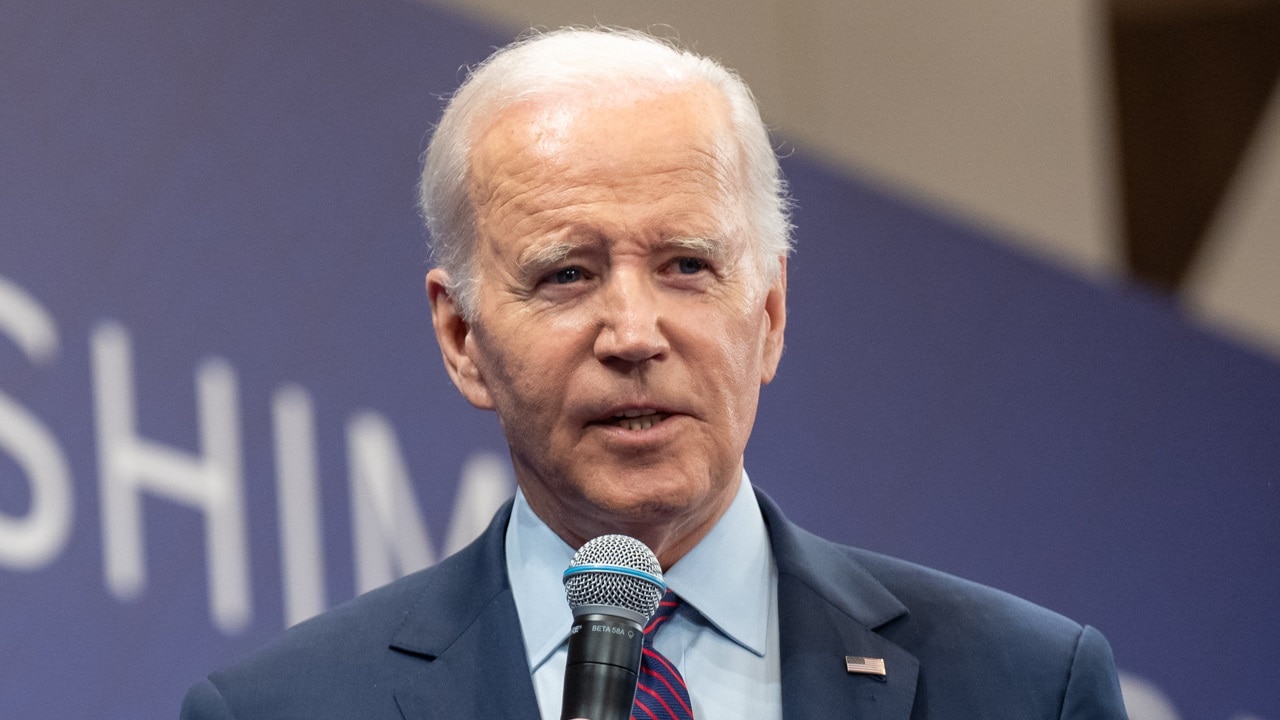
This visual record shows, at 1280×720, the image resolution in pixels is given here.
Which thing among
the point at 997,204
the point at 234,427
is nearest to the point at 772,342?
the point at 234,427

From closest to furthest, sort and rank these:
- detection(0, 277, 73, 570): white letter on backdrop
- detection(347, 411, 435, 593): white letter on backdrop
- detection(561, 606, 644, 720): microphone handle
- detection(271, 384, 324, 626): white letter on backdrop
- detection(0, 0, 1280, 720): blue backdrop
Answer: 1. detection(561, 606, 644, 720): microphone handle
2. detection(0, 277, 73, 570): white letter on backdrop
3. detection(0, 0, 1280, 720): blue backdrop
4. detection(271, 384, 324, 626): white letter on backdrop
5. detection(347, 411, 435, 593): white letter on backdrop

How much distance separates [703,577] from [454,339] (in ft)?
1.45

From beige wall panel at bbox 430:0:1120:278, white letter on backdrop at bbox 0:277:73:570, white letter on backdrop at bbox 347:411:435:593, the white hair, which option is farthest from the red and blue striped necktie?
beige wall panel at bbox 430:0:1120:278

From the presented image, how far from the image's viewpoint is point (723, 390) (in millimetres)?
1921

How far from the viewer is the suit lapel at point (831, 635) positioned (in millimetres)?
1888

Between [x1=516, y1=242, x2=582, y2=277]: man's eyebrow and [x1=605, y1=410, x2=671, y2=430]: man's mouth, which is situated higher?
[x1=516, y1=242, x2=582, y2=277]: man's eyebrow

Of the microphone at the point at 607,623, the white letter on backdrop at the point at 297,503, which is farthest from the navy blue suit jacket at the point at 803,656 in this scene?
the white letter on backdrop at the point at 297,503

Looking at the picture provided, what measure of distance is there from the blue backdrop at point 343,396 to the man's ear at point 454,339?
1025 mm

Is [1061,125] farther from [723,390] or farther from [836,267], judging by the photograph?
[723,390]

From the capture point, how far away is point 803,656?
1928 millimetres

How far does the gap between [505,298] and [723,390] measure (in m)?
0.27

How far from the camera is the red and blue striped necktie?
1.85 meters

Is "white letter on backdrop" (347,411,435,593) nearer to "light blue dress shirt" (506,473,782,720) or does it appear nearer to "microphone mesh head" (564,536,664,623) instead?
"light blue dress shirt" (506,473,782,720)

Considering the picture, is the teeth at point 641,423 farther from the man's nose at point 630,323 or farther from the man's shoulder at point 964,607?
the man's shoulder at point 964,607
